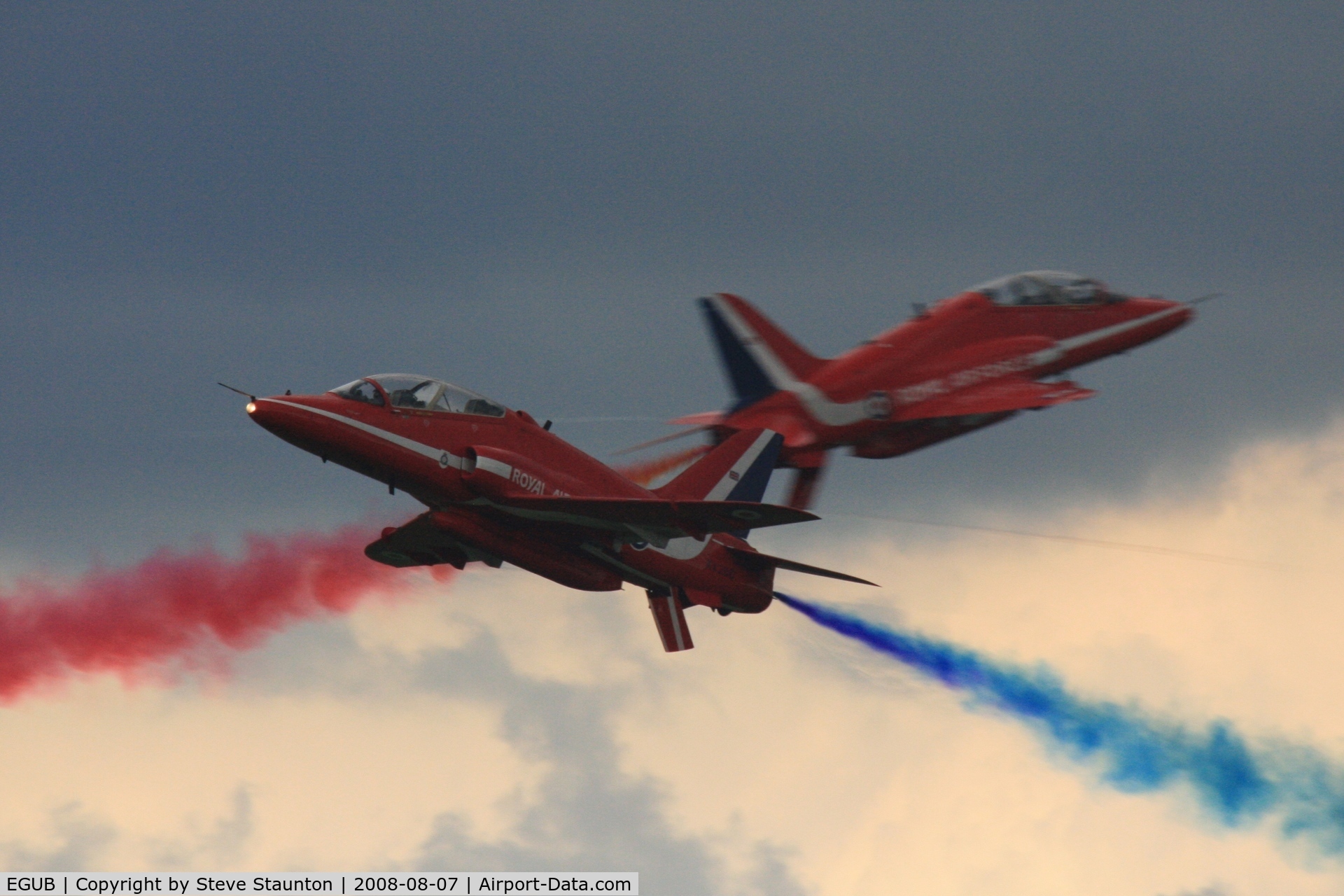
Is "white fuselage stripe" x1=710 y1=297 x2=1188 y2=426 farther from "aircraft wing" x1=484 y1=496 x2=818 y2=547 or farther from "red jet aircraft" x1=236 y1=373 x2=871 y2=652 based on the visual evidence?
"aircraft wing" x1=484 y1=496 x2=818 y2=547

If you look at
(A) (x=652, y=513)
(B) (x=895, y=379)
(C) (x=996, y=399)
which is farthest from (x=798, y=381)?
(A) (x=652, y=513)

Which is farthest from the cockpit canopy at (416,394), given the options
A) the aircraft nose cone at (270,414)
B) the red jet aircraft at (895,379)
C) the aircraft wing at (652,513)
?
the red jet aircraft at (895,379)

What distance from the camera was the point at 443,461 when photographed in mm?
38438

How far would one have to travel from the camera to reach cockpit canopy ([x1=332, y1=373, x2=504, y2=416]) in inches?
1501

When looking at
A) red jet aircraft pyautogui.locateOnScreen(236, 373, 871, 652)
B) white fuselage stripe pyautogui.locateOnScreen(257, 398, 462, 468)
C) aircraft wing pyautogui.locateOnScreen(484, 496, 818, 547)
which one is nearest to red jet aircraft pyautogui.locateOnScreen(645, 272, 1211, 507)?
red jet aircraft pyautogui.locateOnScreen(236, 373, 871, 652)

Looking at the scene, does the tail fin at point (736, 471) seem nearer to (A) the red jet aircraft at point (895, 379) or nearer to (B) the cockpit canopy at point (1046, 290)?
(A) the red jet aircraft at point (895, 379)

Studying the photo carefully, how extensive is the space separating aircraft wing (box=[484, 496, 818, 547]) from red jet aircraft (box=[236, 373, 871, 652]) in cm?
4

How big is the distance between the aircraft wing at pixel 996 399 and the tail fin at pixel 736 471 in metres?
2.92

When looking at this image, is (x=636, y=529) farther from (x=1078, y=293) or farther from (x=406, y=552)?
(x=1078, y=293)

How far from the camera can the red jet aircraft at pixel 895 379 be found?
44188 mm

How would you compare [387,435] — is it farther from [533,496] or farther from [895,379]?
[895,379]

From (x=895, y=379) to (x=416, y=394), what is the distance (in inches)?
454

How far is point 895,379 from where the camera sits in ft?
146

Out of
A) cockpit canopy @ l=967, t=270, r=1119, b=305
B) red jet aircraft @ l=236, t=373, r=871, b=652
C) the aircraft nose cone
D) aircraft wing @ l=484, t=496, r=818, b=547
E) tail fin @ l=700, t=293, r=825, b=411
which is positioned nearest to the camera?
the aircraft nose cone
